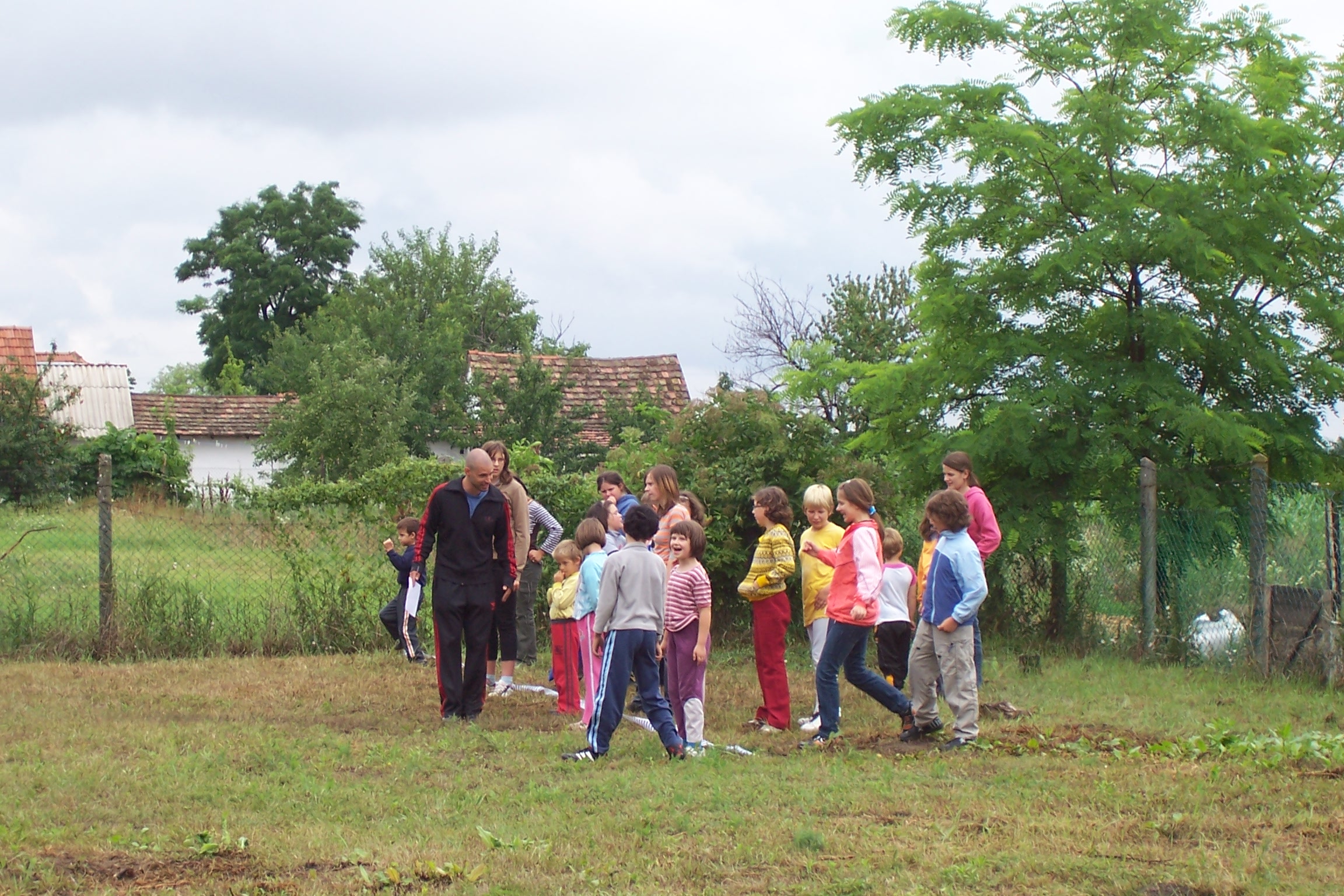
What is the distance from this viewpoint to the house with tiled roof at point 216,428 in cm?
4378

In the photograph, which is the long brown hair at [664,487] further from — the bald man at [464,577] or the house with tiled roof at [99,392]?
the house with tiled roof at [99,392]

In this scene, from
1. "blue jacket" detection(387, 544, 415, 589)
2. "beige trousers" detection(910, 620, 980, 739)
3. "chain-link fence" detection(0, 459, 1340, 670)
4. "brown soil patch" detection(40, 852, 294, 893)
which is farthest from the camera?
"blue jacket" detection(387, 544, 415, 589)

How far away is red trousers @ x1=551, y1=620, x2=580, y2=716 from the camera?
9.41 m

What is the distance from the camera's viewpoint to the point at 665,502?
9.17 m

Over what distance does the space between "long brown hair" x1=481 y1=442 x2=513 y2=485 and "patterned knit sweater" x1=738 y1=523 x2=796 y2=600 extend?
7.52 feet

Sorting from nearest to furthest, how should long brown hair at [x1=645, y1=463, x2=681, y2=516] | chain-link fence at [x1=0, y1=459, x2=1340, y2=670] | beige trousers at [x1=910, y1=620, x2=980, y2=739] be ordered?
beige trousers at [x1=910, y1=620, x2=980, y2=739], long brown hair at [x1=645, y1=463, x2=681, y2=516], chain-link fence at [x1=0, y1=459, x2=1340, y2=670]

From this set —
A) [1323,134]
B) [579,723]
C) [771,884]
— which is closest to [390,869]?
[771,884]

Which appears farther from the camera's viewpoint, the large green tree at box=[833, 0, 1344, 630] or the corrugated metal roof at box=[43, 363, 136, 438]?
the corrugated metal roof at box=[43, 363, 136, 438]

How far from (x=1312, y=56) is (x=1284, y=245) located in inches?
78.3

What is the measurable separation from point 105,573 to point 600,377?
70.6ft

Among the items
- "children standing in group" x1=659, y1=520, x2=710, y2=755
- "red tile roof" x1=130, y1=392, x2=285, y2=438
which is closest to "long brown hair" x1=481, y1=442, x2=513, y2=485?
"children standing in group" x1=659, y1=520, x2=710, y2=755

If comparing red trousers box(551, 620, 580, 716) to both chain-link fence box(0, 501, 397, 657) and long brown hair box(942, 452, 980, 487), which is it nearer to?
long brown hair box(942, 452, 980, 487)

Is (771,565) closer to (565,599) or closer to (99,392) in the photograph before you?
(565,599)

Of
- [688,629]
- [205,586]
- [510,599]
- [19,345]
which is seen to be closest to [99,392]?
[19,345]
